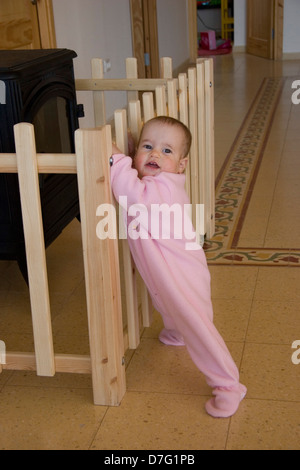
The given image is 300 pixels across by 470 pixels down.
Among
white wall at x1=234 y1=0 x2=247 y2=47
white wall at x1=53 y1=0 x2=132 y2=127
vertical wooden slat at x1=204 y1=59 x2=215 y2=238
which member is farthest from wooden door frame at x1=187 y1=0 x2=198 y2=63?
vertical wooden slat at x1=204 y1=59 x2=215 y2=238

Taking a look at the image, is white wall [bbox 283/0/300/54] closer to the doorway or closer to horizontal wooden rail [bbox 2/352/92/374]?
the doorway

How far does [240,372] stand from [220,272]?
72 cm

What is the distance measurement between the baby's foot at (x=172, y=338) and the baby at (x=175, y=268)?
0.86 feet

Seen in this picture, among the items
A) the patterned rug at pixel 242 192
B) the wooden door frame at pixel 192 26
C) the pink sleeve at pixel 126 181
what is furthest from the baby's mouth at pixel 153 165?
the wooden door frame at pixel 192 26

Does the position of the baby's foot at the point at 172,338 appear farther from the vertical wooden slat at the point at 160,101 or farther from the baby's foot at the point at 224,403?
the vertical wooden slat at the point at 160,101

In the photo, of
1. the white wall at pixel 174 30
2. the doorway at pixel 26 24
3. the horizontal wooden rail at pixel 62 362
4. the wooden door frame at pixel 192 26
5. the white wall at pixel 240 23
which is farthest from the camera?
the white wall at pixel 240 23

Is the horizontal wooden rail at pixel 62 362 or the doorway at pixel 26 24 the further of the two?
the doorway at pixel 26 24

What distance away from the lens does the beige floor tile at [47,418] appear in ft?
5.44

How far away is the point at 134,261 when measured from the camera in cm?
189

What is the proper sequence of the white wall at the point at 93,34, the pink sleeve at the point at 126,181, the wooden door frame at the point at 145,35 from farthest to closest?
the wooden door frame at the point at 145,35
the white wall at the point at 93,34
the pink sleeve at the point at 126,181

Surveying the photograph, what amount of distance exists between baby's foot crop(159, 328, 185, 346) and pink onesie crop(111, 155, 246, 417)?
287 millimetres

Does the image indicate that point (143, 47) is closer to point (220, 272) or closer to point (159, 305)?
point (220, 272)

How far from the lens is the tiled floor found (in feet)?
5.45
